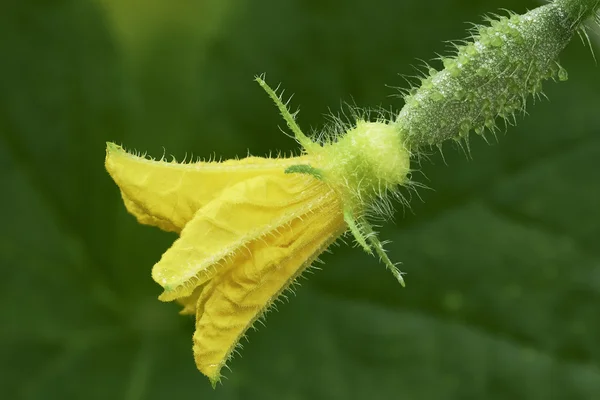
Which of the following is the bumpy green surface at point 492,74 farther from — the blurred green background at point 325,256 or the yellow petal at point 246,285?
the blurred green background at point 325,256

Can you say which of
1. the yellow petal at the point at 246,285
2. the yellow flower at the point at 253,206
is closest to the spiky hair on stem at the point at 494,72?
the yellow flower at the point at 253,206

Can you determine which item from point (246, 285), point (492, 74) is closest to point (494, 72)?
point (492, 74)

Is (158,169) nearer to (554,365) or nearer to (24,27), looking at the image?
(24,27)

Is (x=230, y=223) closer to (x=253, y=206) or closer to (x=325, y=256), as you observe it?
(x=253, y=206)

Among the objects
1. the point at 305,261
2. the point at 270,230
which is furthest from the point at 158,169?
the point at 305,261

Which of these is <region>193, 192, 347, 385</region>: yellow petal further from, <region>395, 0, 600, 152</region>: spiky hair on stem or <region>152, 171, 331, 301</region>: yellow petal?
<region>395, 0, 600, 152</region>: spiky hair on stem

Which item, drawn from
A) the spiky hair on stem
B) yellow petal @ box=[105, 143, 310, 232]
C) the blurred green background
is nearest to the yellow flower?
yellow petal @ box=[105, 143, 310, 232]
